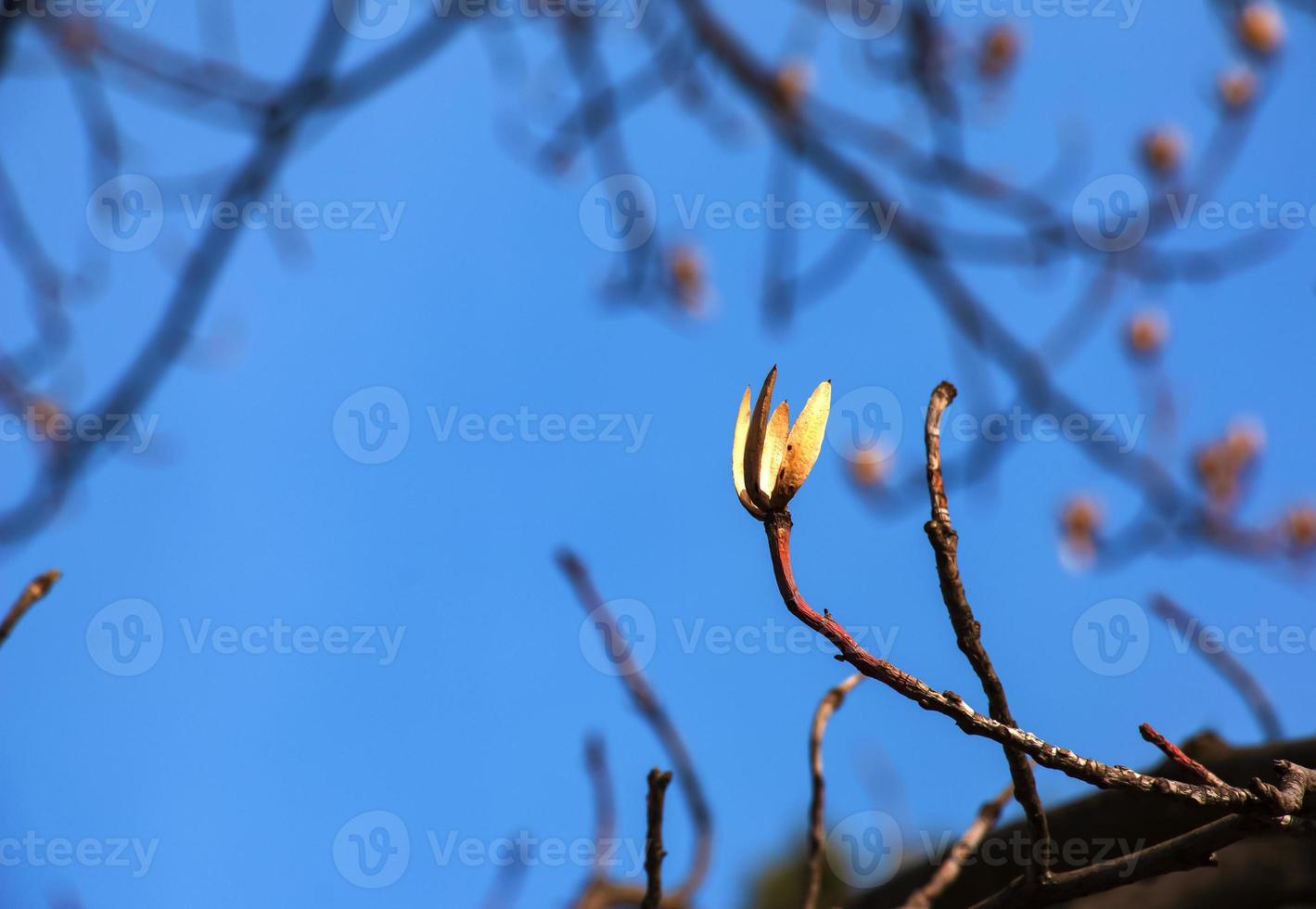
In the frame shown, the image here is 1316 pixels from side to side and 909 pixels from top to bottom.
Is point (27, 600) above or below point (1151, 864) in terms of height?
above

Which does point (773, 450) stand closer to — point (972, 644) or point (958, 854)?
point (972, 644)

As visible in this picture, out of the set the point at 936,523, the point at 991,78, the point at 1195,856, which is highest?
the point at 991,78

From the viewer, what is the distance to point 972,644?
0.92 metres

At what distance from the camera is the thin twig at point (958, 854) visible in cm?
130

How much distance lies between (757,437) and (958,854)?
0.73m

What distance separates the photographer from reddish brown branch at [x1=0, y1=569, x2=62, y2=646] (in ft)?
2.76

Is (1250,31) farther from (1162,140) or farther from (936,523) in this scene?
(936,523)

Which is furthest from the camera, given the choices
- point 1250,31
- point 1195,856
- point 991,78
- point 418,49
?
point 991,78

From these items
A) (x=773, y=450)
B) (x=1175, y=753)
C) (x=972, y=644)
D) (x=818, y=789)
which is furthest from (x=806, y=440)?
(x=818, y=789)

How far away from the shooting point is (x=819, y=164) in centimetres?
305

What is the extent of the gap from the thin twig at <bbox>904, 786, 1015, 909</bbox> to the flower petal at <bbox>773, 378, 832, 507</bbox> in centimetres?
54

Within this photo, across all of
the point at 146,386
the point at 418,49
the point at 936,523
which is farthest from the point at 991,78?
the point at 936,523

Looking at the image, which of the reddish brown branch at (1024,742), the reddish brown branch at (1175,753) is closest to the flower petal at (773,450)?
the reddish brown branch at (1024,742)

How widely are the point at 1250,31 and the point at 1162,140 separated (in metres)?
0.57
